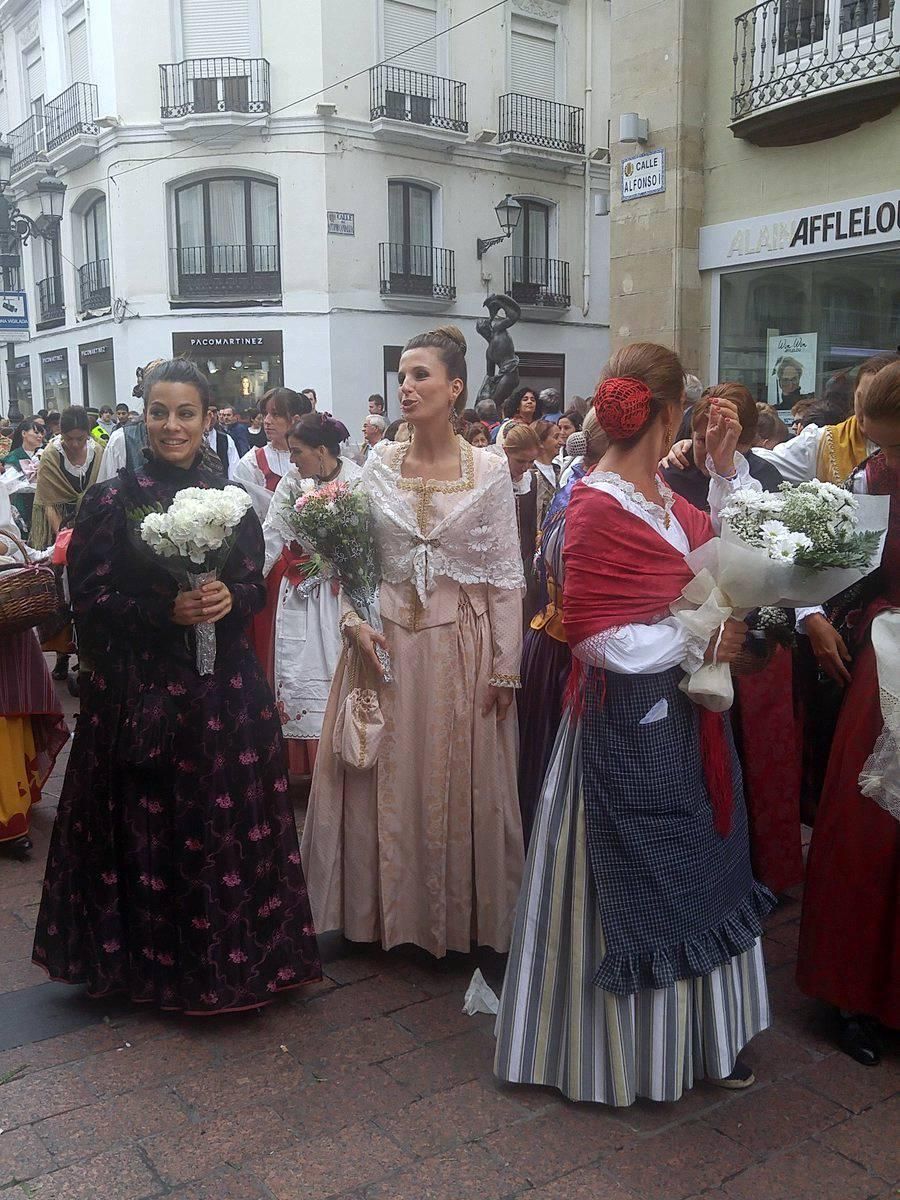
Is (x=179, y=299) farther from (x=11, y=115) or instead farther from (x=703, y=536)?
(x=703, y=536)

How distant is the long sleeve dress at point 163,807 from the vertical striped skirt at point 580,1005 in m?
0.83

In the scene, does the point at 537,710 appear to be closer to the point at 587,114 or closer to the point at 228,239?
the point at 228,239

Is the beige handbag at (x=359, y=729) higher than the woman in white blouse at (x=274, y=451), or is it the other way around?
the woman in white blouse at (x=274, y=451)

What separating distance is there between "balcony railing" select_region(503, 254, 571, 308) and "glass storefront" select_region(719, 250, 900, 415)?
12.9m

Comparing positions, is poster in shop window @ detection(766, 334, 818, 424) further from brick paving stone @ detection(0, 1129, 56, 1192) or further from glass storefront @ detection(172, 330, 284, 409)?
glass storefront @ detection(172, 330, 284, 409)

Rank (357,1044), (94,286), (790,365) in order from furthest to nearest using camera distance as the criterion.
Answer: (94,286) < (790,365) < (357,1044)

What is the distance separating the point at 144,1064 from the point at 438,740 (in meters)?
1.31

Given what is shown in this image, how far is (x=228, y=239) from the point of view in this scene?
2317 cm

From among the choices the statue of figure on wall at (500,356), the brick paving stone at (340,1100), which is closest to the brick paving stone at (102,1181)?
the brick paving stone at (340,1100)

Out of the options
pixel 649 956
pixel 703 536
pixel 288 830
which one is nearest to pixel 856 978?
pixel 649 956

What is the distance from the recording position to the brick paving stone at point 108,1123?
9.12 ft

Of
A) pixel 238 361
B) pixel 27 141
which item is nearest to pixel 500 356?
pixel 238 361

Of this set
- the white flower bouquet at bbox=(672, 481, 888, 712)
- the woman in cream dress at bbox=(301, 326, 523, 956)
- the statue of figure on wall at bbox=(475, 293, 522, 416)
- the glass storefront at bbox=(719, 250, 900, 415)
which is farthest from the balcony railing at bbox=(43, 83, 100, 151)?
the white flower bouquet at bbox=(672, 481, 888, 712)

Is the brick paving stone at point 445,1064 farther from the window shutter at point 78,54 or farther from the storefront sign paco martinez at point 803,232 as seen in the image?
the window shutter at point 78,54
